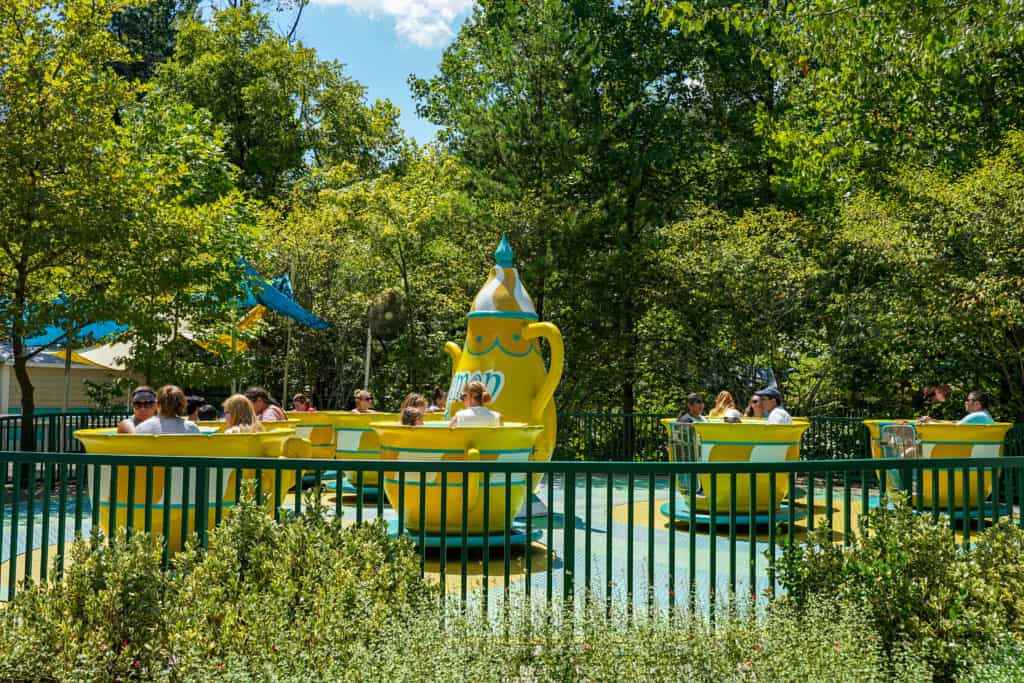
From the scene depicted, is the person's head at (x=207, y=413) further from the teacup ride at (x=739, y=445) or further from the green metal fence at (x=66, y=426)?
the teacup ride at (x=739, y=445)

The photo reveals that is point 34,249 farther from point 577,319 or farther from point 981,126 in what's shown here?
point 981,126

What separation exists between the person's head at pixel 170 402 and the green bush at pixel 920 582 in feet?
15.9

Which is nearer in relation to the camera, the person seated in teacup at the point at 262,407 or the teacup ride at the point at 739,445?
the teacup ride at the point at 739,445

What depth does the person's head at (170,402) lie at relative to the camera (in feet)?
24.1

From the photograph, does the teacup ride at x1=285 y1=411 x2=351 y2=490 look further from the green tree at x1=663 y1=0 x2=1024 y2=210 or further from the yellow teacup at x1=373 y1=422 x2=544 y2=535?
the green tree at x1=663 y1=0 x2=1024 y2=210

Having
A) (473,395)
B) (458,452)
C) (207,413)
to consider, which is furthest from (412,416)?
(207,413)

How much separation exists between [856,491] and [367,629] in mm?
13786

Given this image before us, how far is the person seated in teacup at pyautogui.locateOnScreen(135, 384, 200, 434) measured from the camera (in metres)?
7.28

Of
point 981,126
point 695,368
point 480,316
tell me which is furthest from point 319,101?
point 480,316

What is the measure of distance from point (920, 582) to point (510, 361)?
5.98 meters

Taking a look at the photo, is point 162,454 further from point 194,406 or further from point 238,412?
point 194,406

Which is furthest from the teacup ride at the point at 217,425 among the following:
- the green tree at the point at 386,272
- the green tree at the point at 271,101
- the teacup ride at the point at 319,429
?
the green tree at the point at 271,101

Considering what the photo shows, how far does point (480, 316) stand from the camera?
10.3 meters

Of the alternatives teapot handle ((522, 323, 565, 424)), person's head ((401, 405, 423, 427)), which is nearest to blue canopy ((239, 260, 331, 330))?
teapot handle ((522, 323, 565, 424))
